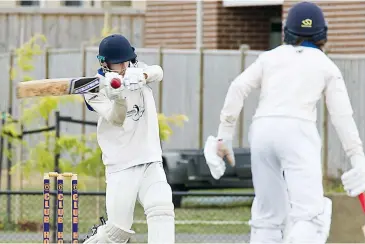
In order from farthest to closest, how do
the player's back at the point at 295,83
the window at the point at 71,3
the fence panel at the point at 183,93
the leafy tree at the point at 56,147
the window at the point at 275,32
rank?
the window at the point at 71,3, the window at the point at 275,32, the fence panel at the point at 183,93, the leafy tree at the point at 56,147, the player's back at the point at 295,83

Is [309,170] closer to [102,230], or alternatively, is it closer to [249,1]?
[102,230]

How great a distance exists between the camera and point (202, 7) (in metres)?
23.7

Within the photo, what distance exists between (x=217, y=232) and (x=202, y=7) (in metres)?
9.23

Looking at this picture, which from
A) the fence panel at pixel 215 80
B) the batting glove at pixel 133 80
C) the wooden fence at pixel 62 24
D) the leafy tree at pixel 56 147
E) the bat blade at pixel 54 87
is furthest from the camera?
the wooden fence at pixel 62 24

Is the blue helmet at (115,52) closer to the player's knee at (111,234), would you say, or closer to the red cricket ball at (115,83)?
the red cricket ball at (115,83)

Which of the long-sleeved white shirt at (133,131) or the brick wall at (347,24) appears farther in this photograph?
the brick wall at (347,24)

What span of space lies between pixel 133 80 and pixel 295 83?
1.11 meters

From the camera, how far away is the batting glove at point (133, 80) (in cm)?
859

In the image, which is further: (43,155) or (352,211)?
(43,155)

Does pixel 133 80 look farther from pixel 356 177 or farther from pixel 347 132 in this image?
pixel 356 177

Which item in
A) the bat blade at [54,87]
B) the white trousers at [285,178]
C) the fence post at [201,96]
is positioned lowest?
the fence post at [201,96]

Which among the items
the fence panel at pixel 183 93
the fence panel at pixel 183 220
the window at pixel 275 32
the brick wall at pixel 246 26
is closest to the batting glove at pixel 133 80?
the fence panel at pixel 183 220

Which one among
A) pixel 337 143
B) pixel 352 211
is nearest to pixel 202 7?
pixel 337 143

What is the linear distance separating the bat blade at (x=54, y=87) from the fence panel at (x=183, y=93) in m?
13.1
